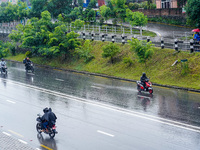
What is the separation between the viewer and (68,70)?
104 ft

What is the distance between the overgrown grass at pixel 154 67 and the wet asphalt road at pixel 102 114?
162cm

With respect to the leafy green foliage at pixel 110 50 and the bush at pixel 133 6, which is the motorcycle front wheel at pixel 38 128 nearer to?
the leafy green foliage at pixel 110 50

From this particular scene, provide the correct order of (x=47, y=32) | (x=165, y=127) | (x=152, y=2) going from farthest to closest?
(x=152, y=2) → (x=47, y=32) → (x=165, y=127)

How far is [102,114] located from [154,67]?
10.6 m

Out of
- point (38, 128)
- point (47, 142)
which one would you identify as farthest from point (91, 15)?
point (47, 142)

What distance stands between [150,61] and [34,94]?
1076cm

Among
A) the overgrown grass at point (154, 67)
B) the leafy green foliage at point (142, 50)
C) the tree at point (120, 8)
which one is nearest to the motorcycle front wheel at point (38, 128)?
the overgrown grass at point (154, 67)

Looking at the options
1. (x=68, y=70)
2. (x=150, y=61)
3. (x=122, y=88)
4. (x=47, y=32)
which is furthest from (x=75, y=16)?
(x=122, y=88)

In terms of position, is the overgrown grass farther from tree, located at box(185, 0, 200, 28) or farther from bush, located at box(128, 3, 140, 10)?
bush, located at box(128, 3, 140, 10)

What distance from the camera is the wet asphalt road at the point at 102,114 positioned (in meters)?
12.6

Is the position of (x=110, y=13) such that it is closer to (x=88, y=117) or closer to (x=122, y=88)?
(x=122, y=88)

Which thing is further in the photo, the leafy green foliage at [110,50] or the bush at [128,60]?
the leafy green foliage at [110,50]

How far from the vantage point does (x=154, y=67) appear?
83.8ft

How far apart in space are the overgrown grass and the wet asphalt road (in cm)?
162
